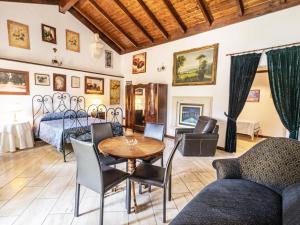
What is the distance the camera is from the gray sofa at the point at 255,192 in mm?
1206

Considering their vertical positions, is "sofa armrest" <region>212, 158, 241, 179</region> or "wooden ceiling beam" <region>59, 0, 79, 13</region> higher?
"wooden ceiling beam" <region>59, 0, 79, 13</region>

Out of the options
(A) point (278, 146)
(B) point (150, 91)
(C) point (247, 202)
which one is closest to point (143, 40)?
(B) point (150, 91)

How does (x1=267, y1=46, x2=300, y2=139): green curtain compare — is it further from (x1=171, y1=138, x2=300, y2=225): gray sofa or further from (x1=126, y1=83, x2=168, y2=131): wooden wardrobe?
(x1=126, y1=83, x2=168, y2=131): wooden wardrobe

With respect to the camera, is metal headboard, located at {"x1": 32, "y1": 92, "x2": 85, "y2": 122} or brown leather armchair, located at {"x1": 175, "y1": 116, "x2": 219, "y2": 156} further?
metal headboard, located at {"x1": 32, "y1": 92, "x2": 85, "y2": 122}

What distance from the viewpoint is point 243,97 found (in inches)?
153

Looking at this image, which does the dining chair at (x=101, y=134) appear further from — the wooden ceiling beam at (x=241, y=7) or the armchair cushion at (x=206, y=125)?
the wooden ceiling beam at (x=241, y=7)

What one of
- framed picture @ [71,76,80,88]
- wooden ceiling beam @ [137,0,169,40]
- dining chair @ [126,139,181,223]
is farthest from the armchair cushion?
framed picture @ [71,76,80,88]

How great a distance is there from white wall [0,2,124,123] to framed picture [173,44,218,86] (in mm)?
3032

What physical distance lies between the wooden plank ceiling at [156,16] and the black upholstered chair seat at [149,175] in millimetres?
3800

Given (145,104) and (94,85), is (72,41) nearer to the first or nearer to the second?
(94,85)

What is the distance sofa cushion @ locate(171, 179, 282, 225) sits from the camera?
46.8 inches

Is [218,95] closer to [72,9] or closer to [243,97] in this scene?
[243,97]

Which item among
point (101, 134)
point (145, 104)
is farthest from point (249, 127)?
point (101, 134)

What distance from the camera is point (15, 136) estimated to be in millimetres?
3854
